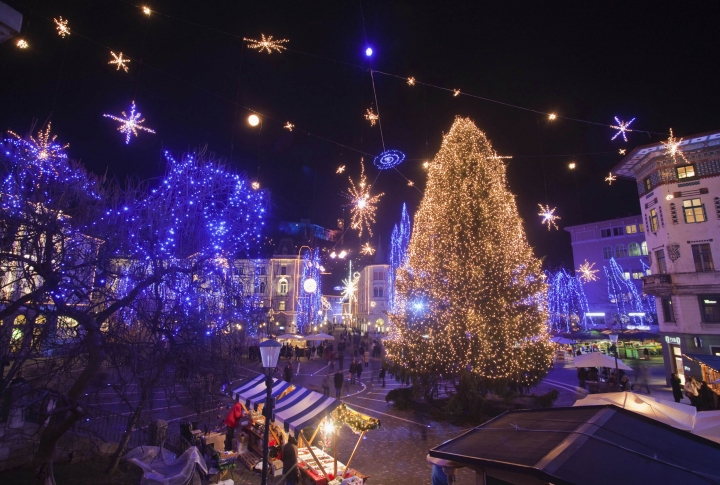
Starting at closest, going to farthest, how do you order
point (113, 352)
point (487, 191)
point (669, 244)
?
point (113, 352) < point (487, 191) < point (669, 244)

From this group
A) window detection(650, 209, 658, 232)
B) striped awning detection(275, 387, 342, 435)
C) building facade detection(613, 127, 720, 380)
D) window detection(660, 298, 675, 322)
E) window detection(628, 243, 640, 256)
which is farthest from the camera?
window detection(628, 243, 640, 256)

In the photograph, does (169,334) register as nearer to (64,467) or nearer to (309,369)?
(64,467)

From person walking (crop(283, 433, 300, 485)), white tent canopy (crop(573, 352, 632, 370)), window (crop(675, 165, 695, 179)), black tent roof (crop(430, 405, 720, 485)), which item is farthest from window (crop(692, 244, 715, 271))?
person walking (crop(283, 433, 300, 485))

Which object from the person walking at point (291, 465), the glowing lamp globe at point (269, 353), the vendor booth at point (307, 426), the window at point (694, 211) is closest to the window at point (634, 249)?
the window at point (694, 211)

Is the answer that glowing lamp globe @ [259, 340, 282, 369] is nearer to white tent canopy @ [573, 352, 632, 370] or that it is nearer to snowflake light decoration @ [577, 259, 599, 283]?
white tent canopy @ [573, 352, 632, 370]

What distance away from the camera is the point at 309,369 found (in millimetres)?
29609

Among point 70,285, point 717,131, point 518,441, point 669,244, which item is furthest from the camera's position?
point 669,244

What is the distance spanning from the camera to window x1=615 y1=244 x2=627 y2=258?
48.3 meters

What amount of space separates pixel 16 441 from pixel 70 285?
5868mm

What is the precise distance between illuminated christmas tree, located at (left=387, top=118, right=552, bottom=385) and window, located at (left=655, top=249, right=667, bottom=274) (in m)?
12.3

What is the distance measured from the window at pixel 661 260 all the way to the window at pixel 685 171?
4.89m

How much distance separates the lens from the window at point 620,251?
4834 cm

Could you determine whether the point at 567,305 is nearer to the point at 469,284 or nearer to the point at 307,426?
the point at 469,284

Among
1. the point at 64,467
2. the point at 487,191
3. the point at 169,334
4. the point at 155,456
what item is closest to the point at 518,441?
the point at 169,334
